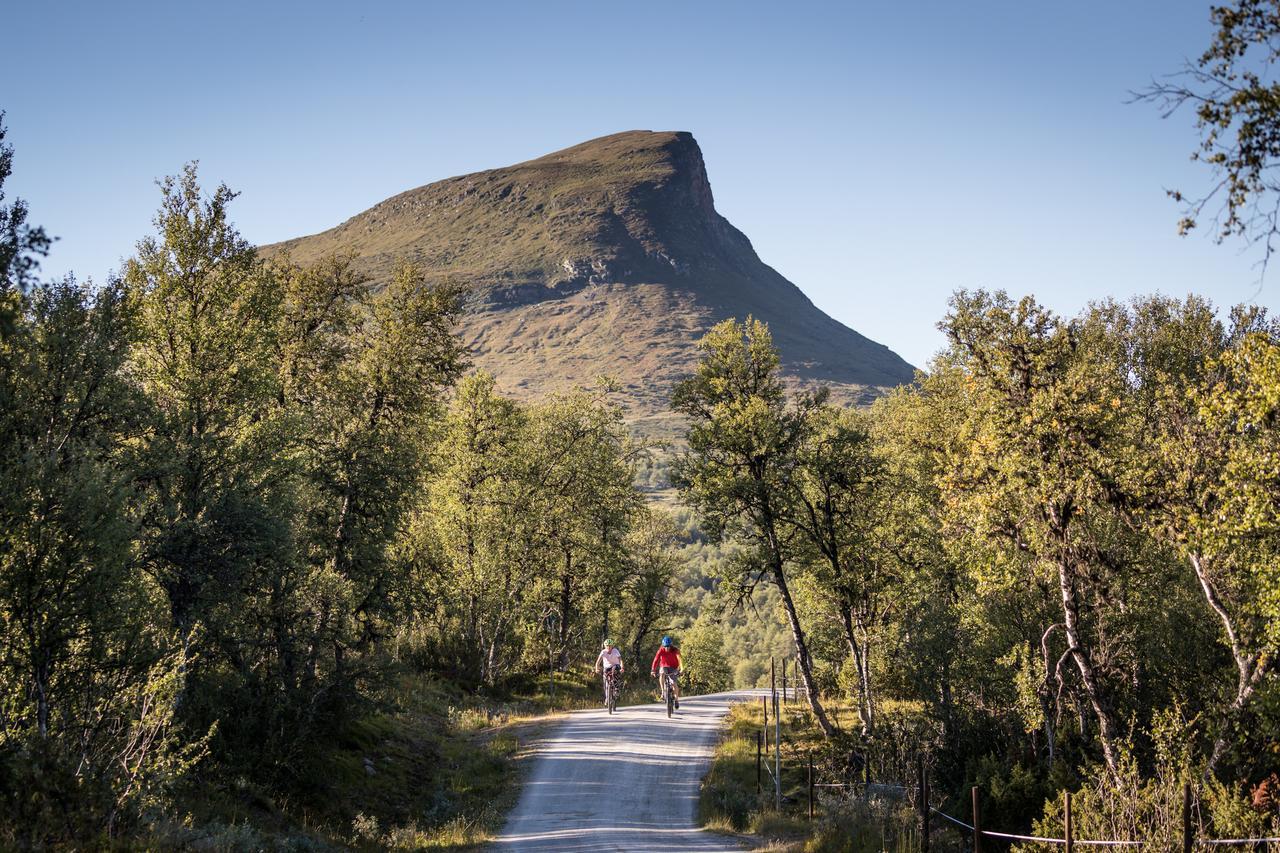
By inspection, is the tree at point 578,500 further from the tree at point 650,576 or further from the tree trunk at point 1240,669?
the tree trunk at point 1240,669

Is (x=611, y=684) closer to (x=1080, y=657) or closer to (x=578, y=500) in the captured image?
(x=578, y=500)

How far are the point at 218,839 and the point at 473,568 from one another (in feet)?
75.3

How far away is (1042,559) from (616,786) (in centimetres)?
1208

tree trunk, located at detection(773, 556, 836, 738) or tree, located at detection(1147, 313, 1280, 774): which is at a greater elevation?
tree, located at detection(1147, 313, 1280, 774)

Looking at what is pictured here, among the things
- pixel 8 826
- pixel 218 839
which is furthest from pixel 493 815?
pixel 8 826

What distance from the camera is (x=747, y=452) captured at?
30469mm

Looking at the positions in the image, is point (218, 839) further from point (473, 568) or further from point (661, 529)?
point (661, 529)

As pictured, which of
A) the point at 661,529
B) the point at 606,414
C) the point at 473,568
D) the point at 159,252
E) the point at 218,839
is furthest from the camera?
the point at 661,529

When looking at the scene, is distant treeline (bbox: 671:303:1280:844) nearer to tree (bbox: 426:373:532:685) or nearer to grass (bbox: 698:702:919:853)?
grass (bbox: 698:702:919:853)

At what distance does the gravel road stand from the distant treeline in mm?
4887

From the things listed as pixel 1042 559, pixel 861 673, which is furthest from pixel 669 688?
pixel 1042 559

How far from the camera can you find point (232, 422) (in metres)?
24.3

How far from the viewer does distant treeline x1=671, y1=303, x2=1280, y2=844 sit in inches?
656

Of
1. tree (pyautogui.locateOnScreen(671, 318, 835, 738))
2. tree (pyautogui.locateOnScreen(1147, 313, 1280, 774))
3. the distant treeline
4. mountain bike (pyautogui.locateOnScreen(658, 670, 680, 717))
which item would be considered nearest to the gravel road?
mountain bike (pyautogui.locateOnScreen(658, 670, 680, 717))
